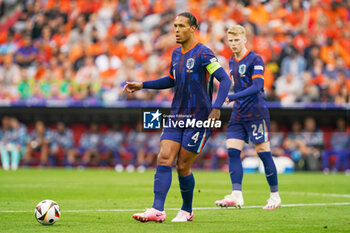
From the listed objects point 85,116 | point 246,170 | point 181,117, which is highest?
point 181,117

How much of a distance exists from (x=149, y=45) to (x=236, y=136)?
16.2 m

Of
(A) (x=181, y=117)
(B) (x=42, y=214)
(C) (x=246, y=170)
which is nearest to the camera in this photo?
(B) (x=42, y=214)

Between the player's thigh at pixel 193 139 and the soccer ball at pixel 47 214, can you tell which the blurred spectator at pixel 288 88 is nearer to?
the player's thigh at pixel 193 139

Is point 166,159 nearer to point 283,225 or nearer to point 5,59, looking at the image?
point 283,225

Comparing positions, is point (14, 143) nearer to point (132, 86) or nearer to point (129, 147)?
point (129, 147)

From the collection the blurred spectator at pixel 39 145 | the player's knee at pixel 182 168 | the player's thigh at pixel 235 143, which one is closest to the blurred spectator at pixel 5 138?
the blurred spectator at pixel 39 145

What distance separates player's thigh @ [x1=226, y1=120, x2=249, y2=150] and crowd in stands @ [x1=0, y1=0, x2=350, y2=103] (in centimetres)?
1290

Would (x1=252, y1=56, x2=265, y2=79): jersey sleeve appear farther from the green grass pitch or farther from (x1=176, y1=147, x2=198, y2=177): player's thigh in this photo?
(x1=176, y1=147, x2=198, y2=177): player's thigh

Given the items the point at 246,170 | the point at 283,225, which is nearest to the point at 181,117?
the point at 283,225

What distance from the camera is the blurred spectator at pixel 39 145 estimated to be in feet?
81.9

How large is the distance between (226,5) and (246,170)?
718cm

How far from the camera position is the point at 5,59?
88.2ft

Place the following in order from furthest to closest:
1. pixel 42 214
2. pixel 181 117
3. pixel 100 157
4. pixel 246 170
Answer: pixel 100 157 < pixel 246 170 < pixel 181 117 < pixel 42 214

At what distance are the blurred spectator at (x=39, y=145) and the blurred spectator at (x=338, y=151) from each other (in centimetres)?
1031
